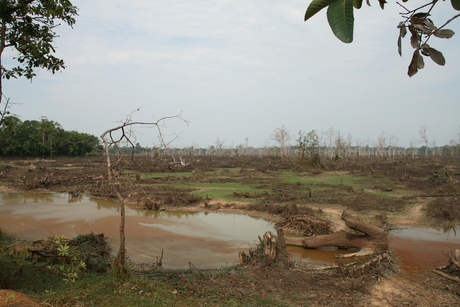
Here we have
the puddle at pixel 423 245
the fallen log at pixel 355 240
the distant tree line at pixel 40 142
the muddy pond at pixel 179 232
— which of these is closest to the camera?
the puddle at pixel 423 245

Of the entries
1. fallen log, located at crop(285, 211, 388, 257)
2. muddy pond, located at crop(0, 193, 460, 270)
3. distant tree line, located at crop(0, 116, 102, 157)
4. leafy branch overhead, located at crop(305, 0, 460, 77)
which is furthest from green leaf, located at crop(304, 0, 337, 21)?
distant tree line, located at crop(0, 116, 102, 157)

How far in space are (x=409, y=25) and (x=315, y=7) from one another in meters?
0.55

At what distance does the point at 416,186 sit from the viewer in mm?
18219

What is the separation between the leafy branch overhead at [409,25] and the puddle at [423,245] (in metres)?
7.14

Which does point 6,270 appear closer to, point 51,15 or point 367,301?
point 51,15

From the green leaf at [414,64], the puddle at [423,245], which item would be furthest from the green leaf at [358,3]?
the puddle at [423,245]

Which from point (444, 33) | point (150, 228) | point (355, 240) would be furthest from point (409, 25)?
point (150, 228)

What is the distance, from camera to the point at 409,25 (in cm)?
121

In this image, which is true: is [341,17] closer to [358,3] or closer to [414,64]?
[358,3]

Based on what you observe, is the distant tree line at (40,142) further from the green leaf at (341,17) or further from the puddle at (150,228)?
the green leaf at (341,17)

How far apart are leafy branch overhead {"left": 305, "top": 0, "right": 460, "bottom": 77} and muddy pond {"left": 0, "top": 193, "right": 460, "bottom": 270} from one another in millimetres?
7352

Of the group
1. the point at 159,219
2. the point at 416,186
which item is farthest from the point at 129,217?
the point at 416,186

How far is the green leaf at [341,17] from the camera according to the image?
92 cm

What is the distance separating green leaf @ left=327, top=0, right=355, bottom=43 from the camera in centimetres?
92
